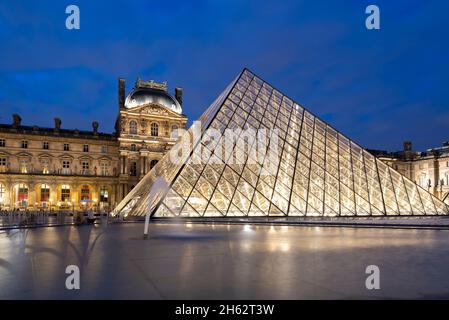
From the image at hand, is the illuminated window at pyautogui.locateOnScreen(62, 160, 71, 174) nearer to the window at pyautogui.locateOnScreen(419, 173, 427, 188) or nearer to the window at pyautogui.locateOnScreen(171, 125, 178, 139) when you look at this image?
the window at pyautogui.locateOnScreen(171, 125, 178, 139)

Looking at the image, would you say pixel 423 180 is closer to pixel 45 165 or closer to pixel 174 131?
pixel 174 131

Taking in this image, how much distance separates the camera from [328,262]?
6.43m

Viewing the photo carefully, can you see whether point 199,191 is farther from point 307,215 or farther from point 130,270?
point 130,270

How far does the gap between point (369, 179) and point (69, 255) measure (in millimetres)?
18593

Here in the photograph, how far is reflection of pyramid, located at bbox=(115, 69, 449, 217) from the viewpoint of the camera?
57.2 ft

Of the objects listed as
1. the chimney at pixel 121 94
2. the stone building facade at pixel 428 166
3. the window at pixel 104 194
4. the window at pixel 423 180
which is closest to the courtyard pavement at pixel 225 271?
the window at pixel 104 194

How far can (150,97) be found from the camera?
165 ft

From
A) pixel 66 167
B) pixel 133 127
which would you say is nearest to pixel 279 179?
pixel 133 127

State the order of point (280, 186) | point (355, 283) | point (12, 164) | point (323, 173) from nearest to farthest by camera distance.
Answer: point (355, 283)
point (280, 186)
point (323, 173)
point (12, 164)

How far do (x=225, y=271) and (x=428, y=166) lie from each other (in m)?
65.5

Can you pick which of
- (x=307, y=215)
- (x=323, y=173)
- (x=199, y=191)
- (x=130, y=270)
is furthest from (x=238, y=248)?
(x=323, y=173)

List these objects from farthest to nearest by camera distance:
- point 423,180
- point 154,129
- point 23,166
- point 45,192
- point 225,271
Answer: point 423,180, point 154,129, point 45,192, point 23,166, point 225,271

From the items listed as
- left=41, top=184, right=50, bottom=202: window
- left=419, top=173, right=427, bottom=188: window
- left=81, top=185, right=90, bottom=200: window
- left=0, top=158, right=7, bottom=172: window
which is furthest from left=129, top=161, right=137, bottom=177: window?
left=419, top=173, right=427, bottom=188: window

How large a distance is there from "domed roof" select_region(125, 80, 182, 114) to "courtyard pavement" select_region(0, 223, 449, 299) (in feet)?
140
